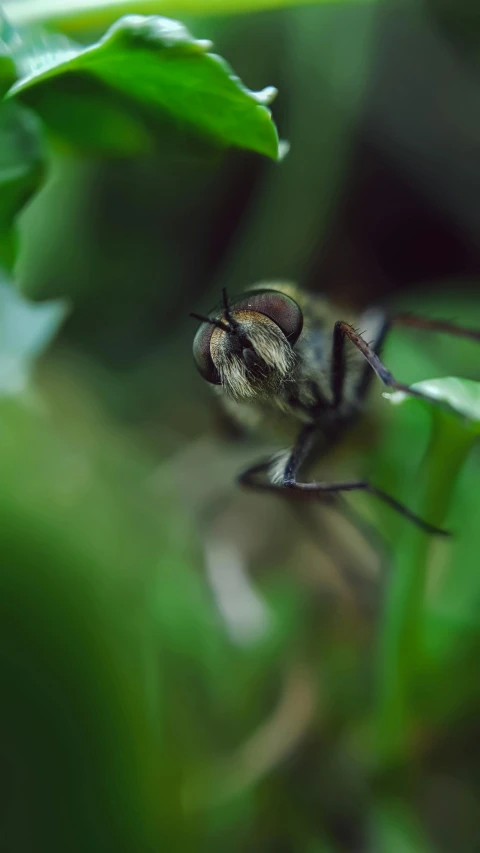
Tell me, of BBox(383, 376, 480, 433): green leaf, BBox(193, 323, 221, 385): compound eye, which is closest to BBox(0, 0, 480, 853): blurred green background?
BBox(383, 376, 480, 433): green leaf

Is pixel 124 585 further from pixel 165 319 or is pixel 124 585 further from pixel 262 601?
pixel 165 319

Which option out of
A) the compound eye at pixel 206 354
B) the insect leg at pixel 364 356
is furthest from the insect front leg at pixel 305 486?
the compound eye at pixel 206 354

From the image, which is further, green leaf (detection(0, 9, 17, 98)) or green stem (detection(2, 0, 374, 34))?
green stem (detection(2, 0, 374, 34))

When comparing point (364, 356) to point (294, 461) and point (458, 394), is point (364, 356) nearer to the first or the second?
point (294, 461)

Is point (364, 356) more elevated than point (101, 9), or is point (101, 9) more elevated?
point (101, 9)

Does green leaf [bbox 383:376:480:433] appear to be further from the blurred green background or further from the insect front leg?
the insect front leg

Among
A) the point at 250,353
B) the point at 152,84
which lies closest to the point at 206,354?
the point at 250,353

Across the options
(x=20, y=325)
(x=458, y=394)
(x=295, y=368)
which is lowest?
(x=20, y=325)
